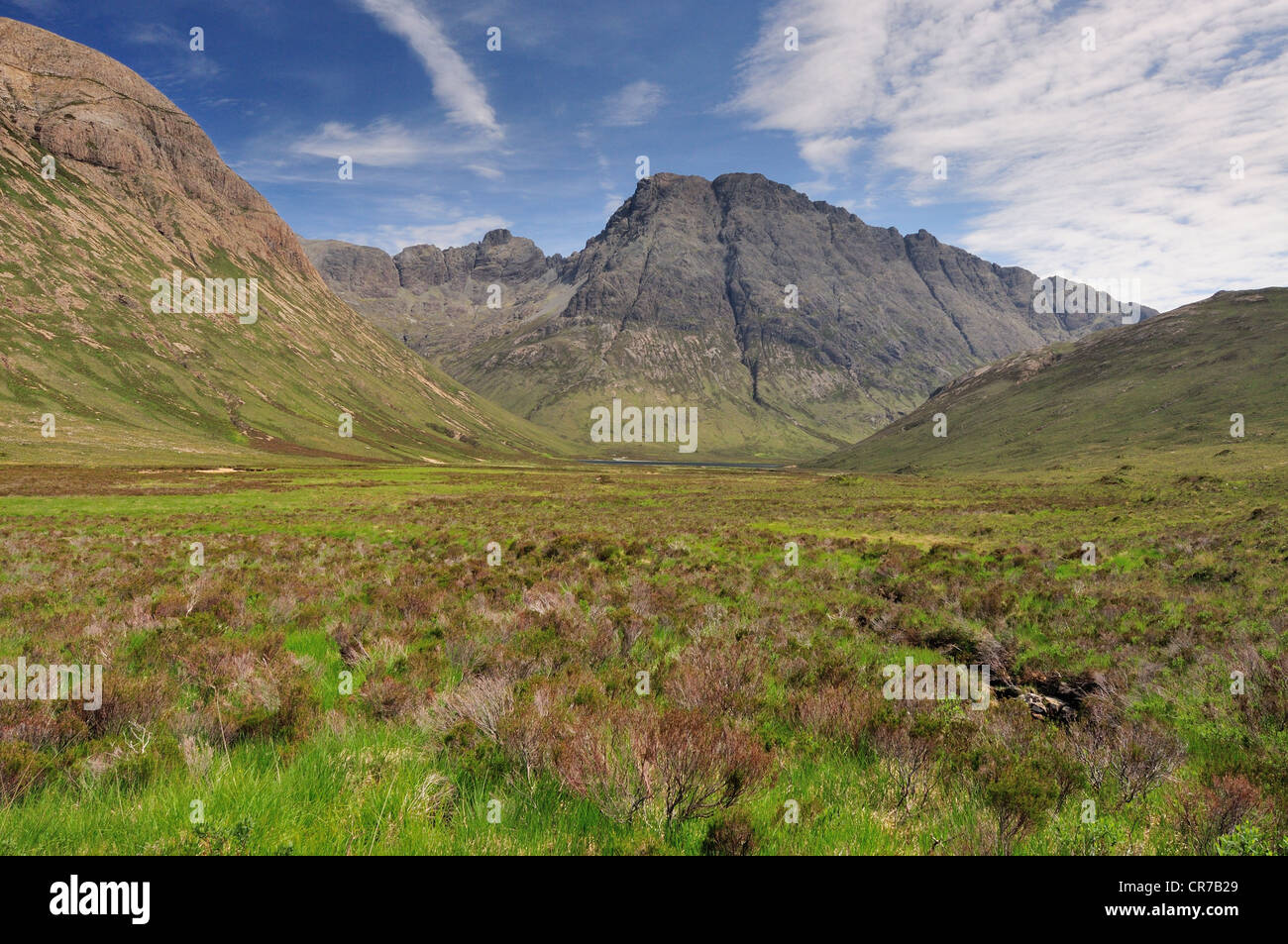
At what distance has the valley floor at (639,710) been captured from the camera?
3.66m

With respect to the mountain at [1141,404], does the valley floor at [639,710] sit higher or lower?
lower
